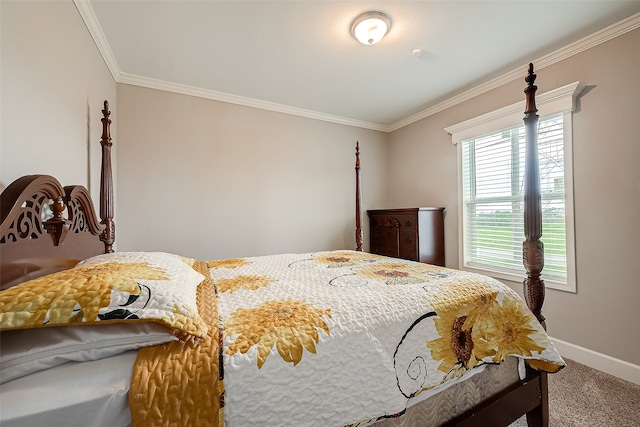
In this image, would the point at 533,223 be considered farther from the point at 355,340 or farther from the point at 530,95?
the point at 355,340

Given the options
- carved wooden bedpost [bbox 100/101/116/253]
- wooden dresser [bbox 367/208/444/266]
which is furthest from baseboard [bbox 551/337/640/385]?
carved wooden bedpost [bbox 100/101/116/253]

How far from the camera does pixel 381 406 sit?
0.82 m

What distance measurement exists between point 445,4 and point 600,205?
180 cm

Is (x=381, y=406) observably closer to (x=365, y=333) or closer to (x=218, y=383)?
(x=365, y=333)

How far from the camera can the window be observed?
7.02 feet

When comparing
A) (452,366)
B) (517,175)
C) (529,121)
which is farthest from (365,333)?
(517,175)

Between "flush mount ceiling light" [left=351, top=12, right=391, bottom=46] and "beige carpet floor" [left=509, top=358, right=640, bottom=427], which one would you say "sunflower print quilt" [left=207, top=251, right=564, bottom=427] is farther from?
"flush mount ceiling light" [left=351, top=12, right=391, bottom=46]

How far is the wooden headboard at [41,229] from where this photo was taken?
85 centimetres

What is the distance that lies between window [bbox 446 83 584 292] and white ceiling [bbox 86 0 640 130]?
0.45 metres

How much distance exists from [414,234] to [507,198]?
0.93 meters

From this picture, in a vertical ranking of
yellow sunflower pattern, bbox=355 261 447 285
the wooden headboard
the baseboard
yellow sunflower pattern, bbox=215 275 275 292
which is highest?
the wooden headboard

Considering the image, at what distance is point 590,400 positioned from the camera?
5.30 feet

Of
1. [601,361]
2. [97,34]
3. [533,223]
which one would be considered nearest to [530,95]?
[533,223]

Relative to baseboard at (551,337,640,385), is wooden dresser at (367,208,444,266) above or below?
above
